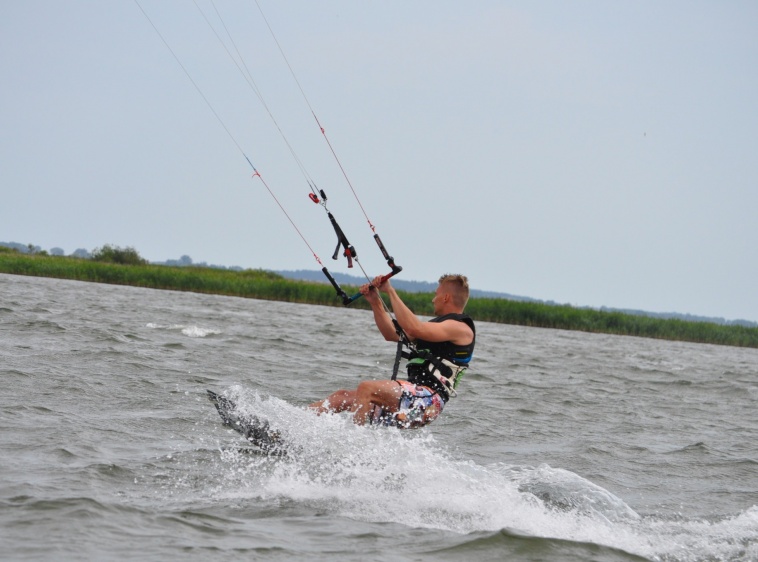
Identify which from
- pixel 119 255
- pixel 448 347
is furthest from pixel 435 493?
pixel 119 255

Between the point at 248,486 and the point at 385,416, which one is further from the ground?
the point at 385,416

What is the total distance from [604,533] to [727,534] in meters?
1.07

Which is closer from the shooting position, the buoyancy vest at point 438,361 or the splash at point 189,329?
the buoyancy vest at point 438,361

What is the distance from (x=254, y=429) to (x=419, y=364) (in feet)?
4.76

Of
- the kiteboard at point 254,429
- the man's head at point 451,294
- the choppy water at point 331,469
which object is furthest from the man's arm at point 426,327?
the kiteboard at point 254,429

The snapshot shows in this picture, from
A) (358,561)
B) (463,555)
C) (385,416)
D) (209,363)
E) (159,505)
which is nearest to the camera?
(358,561)

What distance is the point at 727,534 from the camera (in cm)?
679

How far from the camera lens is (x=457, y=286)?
8.02m

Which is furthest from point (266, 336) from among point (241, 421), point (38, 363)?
point (241, 421)

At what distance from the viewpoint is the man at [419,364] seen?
7473 millimetres

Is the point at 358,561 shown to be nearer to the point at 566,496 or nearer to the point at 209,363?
the point at 566,496

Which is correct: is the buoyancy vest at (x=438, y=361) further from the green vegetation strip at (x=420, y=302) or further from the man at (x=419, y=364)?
the green vegetation strip at (x=420, y=302)

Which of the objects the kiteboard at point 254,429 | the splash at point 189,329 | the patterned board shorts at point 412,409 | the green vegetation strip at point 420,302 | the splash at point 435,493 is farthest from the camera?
the green vegetation strip at point 420,302

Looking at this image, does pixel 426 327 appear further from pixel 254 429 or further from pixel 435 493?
pixel 254 429
